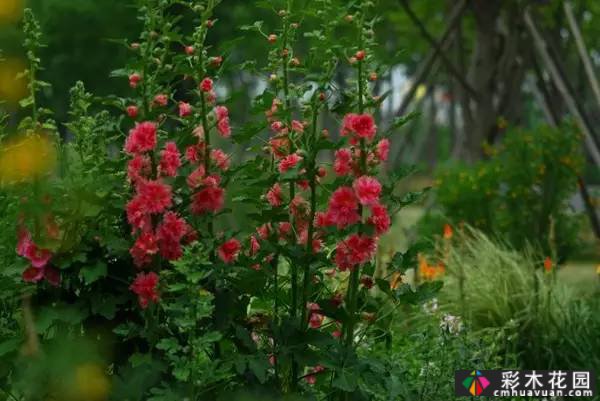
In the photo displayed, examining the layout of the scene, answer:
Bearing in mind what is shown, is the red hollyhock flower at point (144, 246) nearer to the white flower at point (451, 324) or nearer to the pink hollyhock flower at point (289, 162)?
the pink hollyhock flower at point (289, 162)

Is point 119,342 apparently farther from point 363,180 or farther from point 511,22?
point 511,22

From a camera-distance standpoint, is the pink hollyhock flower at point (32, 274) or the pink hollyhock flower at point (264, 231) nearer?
the pink hollyhock flower at point (32, 274)

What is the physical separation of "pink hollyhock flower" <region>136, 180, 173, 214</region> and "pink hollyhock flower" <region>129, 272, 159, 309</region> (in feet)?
0.62

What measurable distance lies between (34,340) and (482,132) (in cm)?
930

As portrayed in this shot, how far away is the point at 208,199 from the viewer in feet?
11.0

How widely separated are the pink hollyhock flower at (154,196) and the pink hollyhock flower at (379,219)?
1.99 feet

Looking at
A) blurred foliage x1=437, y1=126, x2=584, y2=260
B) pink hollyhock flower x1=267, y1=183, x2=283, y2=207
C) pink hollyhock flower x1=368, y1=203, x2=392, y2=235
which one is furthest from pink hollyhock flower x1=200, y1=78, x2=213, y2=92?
blurred foliage x1=437, y1=126, x2=584, y2=260

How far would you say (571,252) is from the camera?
407 inches

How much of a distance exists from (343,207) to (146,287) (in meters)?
0.62

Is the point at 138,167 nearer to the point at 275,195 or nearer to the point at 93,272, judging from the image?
the point at 93,272

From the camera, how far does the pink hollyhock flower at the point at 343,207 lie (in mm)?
3318

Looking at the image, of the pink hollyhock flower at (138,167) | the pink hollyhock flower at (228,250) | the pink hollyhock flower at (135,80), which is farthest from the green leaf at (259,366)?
the pink hollyhock flower at (135,80)
